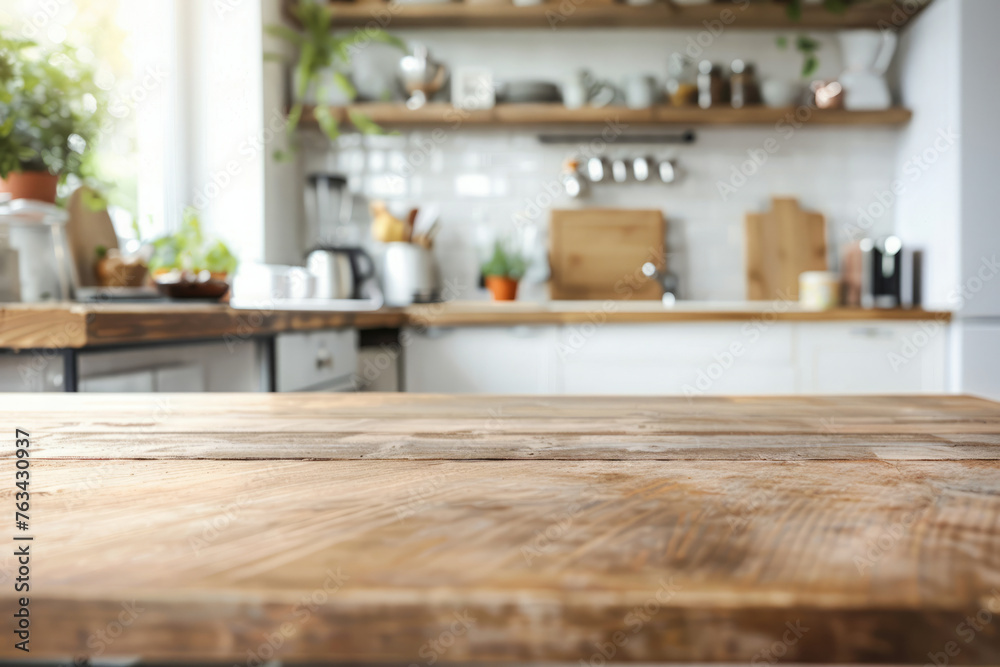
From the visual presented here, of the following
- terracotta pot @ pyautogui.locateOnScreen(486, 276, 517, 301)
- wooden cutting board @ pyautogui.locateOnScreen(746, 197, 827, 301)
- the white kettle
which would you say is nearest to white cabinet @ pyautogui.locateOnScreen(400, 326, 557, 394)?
terracotta pot @ pyautogui.locateOnScreen(486, 276, 517, 301)

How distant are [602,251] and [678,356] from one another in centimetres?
71

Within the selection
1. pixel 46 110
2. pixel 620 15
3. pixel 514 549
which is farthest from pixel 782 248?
pixel 514 549

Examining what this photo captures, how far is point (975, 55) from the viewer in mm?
2463

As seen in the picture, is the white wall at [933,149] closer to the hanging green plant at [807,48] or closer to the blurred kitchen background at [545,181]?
the blurred kitchen background at [545,181]

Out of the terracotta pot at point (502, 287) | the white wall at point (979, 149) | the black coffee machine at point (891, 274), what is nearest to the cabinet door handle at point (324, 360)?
the terracotta pot at point (502, 287)

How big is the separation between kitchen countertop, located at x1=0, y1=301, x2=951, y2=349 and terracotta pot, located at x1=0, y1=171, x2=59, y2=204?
40cm

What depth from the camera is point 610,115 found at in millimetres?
2764

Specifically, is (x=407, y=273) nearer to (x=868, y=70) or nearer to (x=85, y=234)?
(x=85, y=234)

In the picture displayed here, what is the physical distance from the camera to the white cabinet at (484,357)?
2.41 meters

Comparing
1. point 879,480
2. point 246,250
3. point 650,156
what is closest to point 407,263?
point 246,250

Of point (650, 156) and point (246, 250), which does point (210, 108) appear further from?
point (650, 156)

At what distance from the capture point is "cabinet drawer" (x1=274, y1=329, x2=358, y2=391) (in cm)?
163

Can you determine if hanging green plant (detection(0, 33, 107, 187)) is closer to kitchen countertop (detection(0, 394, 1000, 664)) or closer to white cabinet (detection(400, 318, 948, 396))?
white cabinet (detection(400, 318, 948, 396))

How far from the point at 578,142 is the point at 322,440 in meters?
2.71
